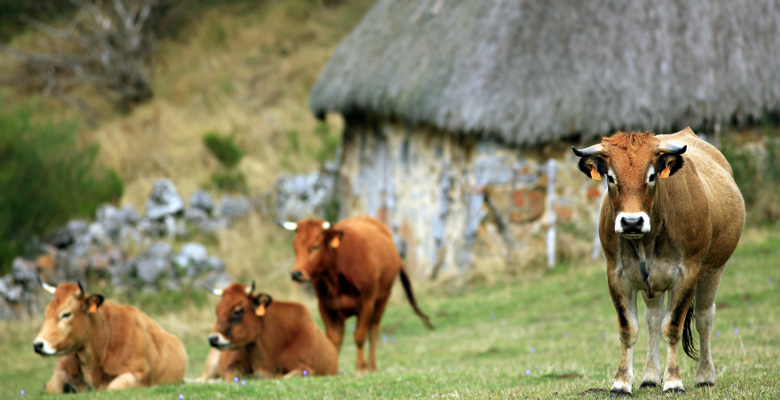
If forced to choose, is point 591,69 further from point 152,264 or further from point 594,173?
point 594,173

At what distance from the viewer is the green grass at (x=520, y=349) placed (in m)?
5.40

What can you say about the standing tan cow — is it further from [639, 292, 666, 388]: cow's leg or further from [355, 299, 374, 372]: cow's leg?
[355, 299, 374, 372]: cow's leg

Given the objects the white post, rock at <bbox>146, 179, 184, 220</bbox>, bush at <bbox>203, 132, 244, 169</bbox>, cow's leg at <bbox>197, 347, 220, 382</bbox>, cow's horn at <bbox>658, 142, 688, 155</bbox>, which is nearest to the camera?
cow's horn at <bbox>658, 142, 688, 155</bbox>

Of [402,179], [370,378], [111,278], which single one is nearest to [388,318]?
[402,179]

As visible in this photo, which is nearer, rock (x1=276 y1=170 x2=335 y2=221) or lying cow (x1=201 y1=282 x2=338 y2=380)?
lying cow (x1=201 y1=282 x2=338 y2=380)

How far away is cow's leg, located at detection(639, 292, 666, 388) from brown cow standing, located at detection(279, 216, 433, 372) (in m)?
3.43

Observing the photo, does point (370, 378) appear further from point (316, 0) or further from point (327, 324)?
point (316, 0)

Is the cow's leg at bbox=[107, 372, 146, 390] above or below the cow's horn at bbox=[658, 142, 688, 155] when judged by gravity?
below

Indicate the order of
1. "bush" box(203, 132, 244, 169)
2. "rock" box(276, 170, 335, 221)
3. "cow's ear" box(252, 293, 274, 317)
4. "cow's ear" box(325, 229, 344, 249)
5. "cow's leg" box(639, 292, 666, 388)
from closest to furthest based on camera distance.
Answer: "cow's leg" box(639, 292, 666, 388)
"cow's ear" box(252, 293, 274, 317)
"cow's ear" box(325, 229, 344, 249)
"rock" box(276, 170, 335, 221)
"bush" box(203, 132, 244, 169)

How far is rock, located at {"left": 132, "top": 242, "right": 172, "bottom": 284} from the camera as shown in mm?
12312

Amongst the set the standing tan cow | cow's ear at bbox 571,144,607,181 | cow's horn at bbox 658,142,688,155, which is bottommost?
the standing tan cow

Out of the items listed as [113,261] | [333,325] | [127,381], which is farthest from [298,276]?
[113,261]

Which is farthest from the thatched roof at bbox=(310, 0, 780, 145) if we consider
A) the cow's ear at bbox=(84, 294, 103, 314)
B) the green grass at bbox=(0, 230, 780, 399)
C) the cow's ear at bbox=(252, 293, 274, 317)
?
the cow's ear at bbox=(84, 294, 103, 314)

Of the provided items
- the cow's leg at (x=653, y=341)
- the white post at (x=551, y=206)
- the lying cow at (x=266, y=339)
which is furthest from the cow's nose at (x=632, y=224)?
the white post at (x=551, y=206)
